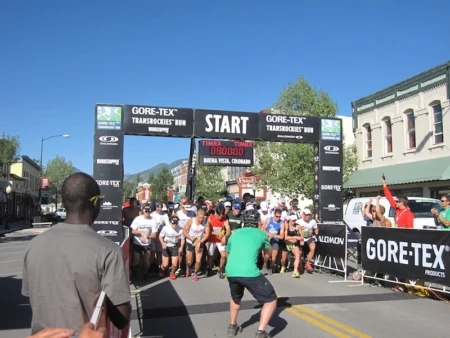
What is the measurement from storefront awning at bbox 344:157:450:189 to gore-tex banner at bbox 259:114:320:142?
879 centimetres

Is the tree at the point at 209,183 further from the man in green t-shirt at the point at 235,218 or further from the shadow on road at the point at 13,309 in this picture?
the shadow on road at the point at 13,309

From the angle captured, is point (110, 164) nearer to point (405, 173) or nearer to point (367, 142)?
point (405, 173)

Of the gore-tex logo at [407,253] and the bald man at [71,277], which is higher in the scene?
the bald man at [71,277]

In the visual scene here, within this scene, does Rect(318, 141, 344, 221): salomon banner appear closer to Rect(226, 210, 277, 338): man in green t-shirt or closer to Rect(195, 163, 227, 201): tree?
Rect(226, 210, 277, 338): man in green t-shirt

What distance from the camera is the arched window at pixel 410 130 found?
949 inches

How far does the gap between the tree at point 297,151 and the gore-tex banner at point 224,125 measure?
15.2 metres

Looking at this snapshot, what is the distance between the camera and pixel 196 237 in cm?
1151

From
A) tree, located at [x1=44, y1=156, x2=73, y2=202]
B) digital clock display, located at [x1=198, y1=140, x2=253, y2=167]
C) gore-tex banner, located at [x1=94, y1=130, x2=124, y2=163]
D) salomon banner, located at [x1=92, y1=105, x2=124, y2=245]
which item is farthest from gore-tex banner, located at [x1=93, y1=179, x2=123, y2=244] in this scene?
tree, located at [x1=44, y1=156, x2=73, y2=202]

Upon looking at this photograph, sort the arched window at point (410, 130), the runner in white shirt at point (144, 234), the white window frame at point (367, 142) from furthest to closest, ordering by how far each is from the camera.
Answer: the white window frame at point (367, 142)
the arched window at point (410, 130)
the runner in white shirt at point (144, 234)

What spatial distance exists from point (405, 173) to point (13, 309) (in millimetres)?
19993

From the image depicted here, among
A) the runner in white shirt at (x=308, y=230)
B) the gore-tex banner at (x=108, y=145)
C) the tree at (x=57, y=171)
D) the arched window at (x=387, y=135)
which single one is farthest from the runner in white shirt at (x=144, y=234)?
the tree at (x=57, y=171)

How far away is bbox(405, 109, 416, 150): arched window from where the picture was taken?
949 inches

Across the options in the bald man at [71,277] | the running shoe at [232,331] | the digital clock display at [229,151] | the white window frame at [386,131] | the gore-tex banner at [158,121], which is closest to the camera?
the bald man at [71,277]

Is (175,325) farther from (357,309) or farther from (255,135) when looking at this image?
(255,135)
